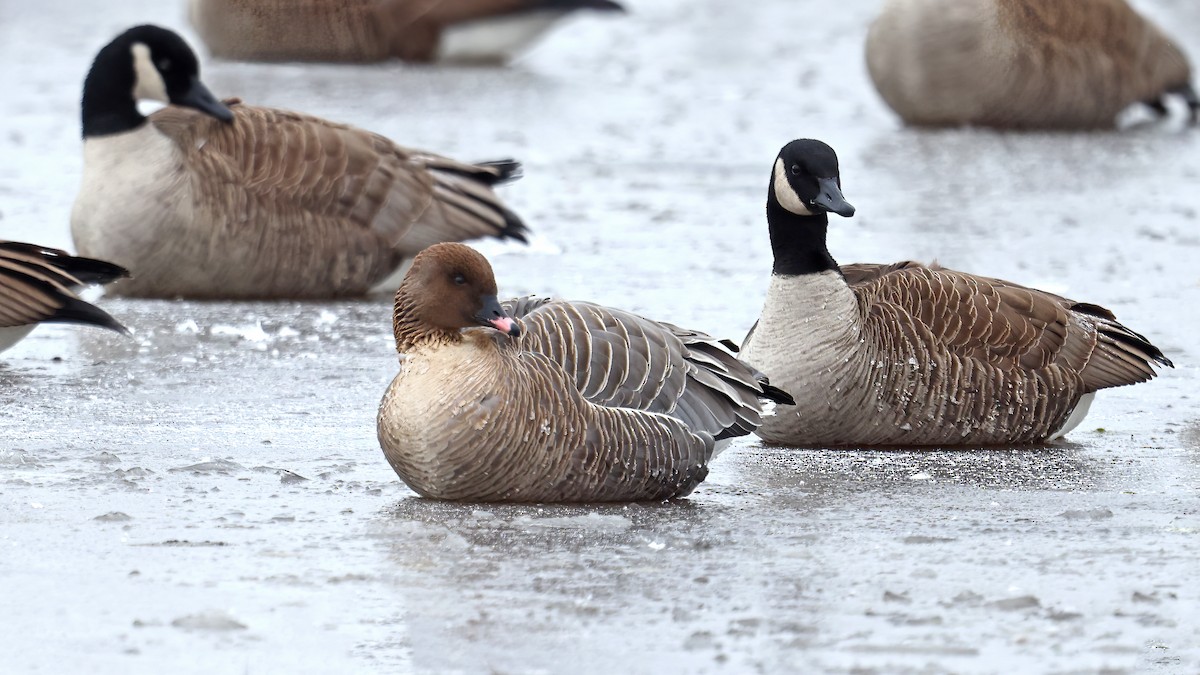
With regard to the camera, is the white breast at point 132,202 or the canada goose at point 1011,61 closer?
the white breast at point 132,202

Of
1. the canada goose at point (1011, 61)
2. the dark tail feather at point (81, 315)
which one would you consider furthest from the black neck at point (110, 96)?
the canada goose at point (1011, 61)

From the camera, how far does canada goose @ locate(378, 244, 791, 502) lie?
523 centimetres

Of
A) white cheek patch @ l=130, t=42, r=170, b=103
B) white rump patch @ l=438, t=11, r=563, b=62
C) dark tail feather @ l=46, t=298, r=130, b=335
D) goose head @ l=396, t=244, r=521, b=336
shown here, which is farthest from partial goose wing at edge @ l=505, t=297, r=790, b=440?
white rump patch @ l=438, t=11, r=563, b=62

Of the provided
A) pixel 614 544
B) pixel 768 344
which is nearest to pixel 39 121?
pixel 768 344

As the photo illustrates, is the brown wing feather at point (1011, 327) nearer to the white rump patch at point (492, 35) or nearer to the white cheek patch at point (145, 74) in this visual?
the white cheek patch at point (145, 74)

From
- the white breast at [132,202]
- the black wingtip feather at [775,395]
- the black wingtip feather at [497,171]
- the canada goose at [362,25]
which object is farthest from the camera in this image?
the canada goose at [362,25]

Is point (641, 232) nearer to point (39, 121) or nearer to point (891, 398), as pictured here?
point (891, 398)

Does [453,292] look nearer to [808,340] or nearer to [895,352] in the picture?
[808,340]

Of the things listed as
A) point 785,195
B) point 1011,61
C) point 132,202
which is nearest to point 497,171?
point 132,202

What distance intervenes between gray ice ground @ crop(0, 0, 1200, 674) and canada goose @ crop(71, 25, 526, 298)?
0.21 m

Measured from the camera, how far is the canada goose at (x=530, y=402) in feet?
17.2

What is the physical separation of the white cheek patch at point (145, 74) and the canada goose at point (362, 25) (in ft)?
25.3

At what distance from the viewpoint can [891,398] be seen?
6273 mm

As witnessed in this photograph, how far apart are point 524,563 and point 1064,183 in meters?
8.23
